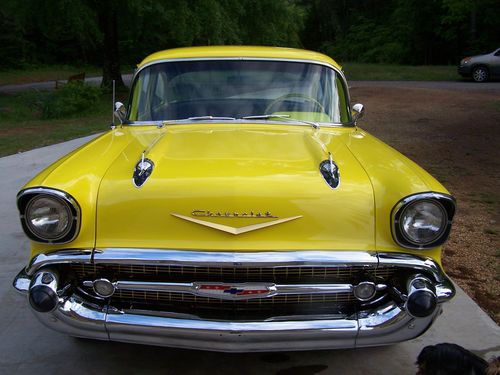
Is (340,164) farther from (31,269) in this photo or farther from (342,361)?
(31,269)

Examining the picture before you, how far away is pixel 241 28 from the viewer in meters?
19.3

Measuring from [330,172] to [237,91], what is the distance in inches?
53.2

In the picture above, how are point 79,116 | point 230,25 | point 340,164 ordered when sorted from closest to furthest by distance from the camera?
1. point 340,164
2. point 79,116
3. point 230,25

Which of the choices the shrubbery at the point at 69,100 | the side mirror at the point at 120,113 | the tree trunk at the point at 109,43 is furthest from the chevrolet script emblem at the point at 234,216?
the tree trunk at the point at 109,43

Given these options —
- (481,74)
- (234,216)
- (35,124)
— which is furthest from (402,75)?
(234,216)

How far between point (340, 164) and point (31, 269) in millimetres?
1573

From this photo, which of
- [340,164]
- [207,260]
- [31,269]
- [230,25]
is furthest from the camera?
[230,25]

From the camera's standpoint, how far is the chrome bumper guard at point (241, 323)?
247cm

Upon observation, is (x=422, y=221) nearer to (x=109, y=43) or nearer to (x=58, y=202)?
(x=58, y=202)

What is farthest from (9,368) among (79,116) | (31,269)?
(79,116)

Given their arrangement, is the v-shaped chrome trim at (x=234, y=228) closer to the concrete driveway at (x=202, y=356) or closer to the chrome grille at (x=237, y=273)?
the chrome grille at (x=237, y=273)

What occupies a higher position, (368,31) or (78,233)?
(78,233)

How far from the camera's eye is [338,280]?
2.58m

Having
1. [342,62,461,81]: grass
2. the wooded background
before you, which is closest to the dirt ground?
the wooded background
